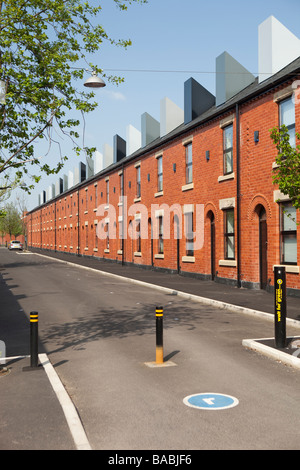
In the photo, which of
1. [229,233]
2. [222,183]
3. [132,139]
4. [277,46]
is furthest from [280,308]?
[132,139]

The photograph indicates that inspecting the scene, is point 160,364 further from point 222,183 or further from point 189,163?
point 189,163

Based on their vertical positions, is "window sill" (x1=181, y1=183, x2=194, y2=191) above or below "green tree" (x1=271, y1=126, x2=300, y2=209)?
above

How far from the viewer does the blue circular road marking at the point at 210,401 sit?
5707 mm

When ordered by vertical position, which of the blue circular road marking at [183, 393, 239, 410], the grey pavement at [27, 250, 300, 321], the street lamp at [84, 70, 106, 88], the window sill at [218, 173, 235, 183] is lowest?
the blue circular road marking at [183, 393, 239, 410]

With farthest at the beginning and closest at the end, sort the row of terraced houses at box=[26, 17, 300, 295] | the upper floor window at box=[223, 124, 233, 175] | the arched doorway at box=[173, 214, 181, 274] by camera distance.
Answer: the arched doorway at box=[173, 214, 181, 274]
the upper floor window at box=[223, 124, 233, 175]
the row of terraced houses at box=[26, 17, 300, 295]

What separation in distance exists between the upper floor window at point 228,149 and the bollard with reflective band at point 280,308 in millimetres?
11463

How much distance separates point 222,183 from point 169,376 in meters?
14.2

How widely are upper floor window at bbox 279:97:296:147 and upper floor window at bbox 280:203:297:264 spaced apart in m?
2.32

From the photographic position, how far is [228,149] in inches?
784

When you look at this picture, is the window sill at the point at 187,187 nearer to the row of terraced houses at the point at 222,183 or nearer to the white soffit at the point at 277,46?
the row of terraced houses at the point at 222,183

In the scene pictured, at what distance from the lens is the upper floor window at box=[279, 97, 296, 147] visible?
15.7 metres

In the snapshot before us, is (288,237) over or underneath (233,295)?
over

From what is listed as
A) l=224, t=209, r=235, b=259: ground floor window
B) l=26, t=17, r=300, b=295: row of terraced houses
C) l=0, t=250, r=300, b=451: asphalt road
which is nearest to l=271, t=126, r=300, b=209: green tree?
l=26, t=17, r=300, b=295: row of terraced houses

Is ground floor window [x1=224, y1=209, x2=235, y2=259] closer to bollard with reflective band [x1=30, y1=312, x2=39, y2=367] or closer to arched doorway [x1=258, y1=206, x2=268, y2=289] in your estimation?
arched doorway [x1=258, y1=206, x2=268, y2=289]
